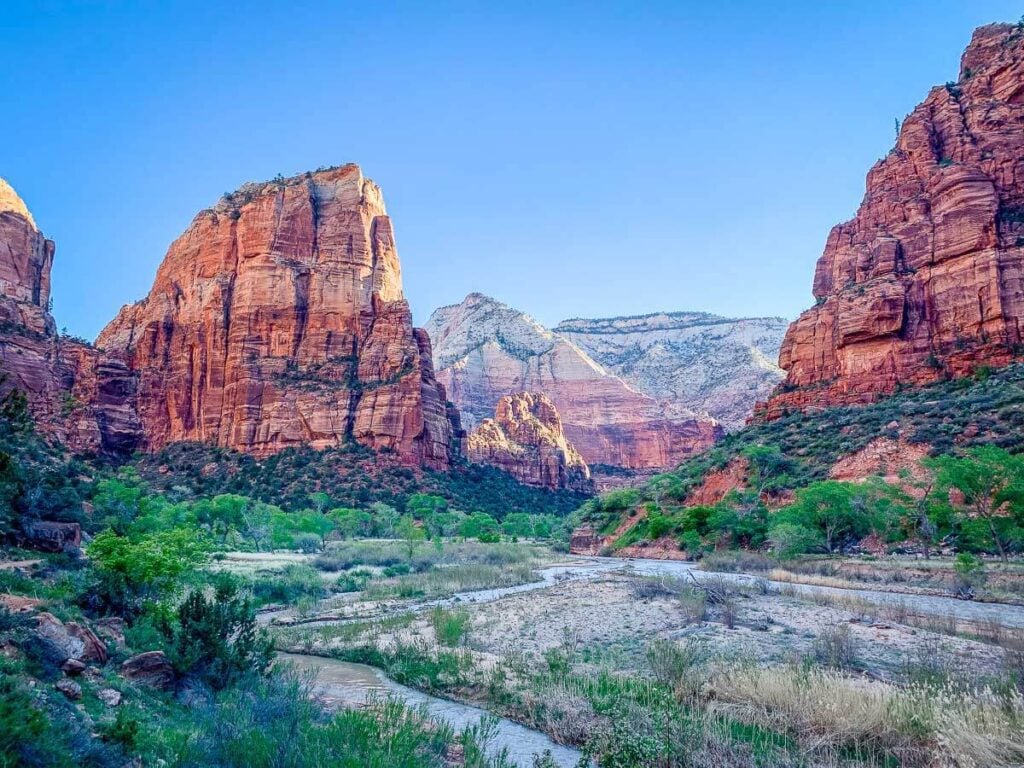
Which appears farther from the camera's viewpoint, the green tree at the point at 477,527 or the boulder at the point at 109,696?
the green tree at the point at 477,527

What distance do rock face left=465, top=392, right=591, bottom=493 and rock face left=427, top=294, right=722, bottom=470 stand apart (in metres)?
19.2

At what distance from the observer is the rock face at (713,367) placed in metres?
148

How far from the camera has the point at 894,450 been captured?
39875 mm

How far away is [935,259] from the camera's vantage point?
5897cm

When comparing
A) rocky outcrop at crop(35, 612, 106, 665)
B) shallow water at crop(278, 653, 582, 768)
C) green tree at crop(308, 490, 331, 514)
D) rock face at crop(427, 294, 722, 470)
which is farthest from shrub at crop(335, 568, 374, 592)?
rock face at crop(427, 294, 722, 470)

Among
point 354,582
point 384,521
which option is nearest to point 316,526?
point 384,521

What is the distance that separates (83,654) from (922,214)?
74.9 meters

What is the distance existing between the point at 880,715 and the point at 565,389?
15321cm

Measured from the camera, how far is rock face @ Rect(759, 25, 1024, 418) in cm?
5300

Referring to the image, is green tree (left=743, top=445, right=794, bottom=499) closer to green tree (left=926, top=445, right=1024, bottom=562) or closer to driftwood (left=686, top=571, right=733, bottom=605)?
green tree (left=926, top=445, right=1024, bottom=562)

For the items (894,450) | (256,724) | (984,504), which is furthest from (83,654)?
(894,450)

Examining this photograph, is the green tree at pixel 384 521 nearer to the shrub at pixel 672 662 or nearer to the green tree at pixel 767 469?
the green tree at pixel 767 469

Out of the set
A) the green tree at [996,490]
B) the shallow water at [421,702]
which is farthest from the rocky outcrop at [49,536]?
the green tree at [996,490]

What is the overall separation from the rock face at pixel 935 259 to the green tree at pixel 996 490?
29228 mm
